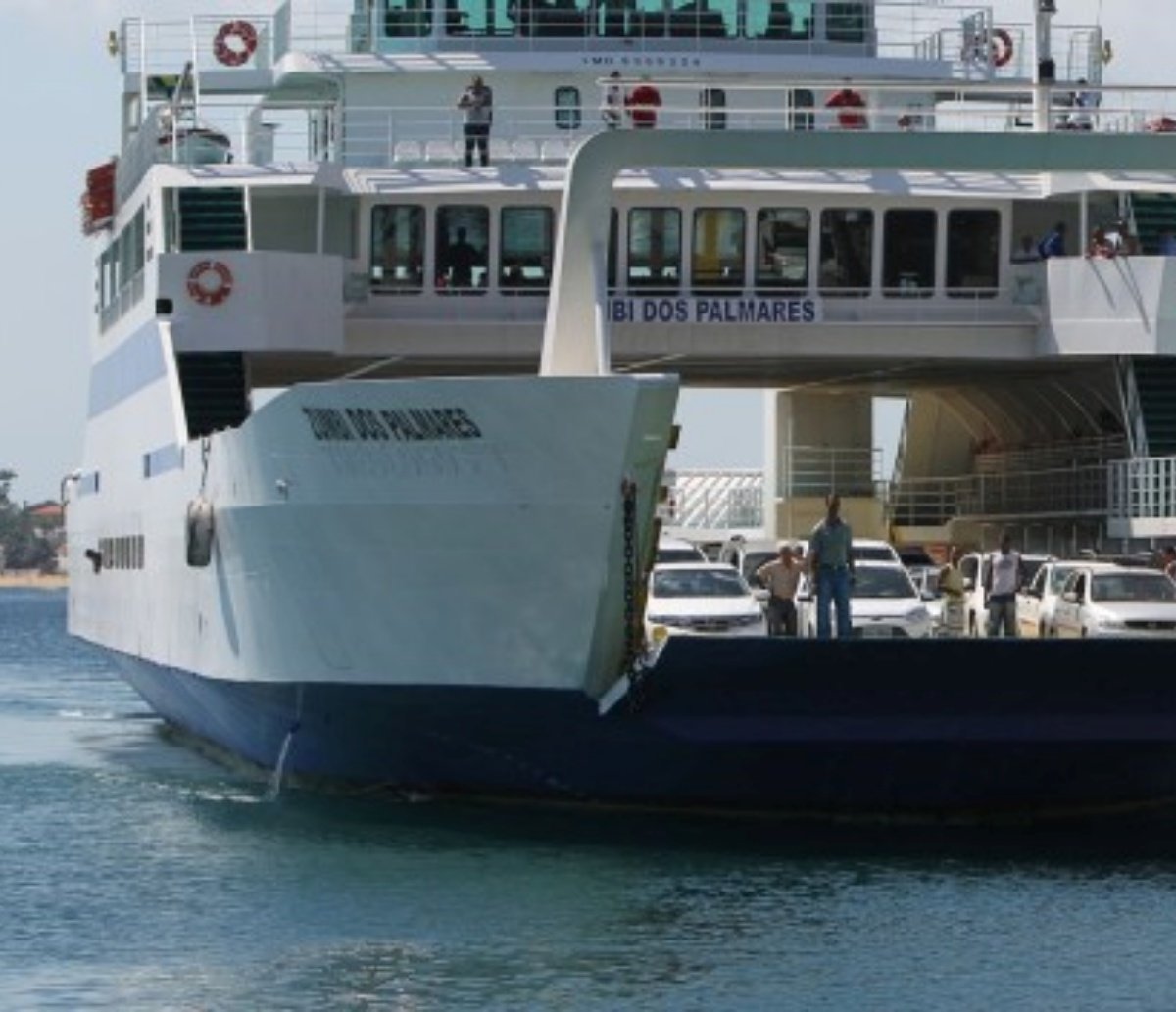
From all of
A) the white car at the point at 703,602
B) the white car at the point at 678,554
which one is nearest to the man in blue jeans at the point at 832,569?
the white car at the point at 703,602

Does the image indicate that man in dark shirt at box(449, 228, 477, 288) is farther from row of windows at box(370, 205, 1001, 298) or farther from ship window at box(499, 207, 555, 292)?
ship window at box(499, 207, 555, 292)

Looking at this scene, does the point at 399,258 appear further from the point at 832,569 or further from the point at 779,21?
the point at 832,569

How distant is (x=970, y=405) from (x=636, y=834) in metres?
15.5

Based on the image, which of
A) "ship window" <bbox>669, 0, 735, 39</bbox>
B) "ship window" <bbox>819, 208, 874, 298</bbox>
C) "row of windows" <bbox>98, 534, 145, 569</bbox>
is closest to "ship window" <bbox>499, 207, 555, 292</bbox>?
"ship window" <bbox>819, 208, 874, 298</bbox>

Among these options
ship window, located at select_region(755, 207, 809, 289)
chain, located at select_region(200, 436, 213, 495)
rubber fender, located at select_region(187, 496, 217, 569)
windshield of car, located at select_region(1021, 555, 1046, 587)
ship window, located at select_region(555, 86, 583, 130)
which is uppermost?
ship window, located at select_region(555, 86, 583, 130)

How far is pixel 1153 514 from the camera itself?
35.9 metres

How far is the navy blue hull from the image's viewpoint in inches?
1106

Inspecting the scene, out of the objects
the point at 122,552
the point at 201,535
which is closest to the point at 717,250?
the point at 201,535

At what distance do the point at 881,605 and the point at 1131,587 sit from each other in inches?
89.4

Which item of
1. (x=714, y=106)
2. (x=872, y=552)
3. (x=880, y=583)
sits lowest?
(x=880, y=583)

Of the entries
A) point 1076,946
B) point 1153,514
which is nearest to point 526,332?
point 1153,514

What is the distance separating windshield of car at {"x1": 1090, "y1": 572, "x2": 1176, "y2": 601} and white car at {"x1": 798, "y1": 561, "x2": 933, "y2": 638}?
61.8 inches

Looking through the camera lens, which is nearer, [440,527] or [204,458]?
[440,527]

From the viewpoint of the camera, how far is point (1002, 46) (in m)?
42.9
